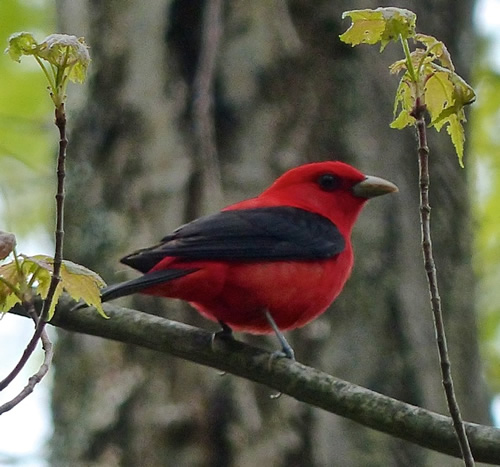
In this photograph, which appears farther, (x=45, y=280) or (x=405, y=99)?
(x=45, y=280)

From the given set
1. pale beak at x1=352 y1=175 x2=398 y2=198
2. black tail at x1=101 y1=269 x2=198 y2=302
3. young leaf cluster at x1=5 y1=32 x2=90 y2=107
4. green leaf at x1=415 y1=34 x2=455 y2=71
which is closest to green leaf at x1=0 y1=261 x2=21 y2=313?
young leaf cluster at x1=5 y1=32 x2=90 y2=107

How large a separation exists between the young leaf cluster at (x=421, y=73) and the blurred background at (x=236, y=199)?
2.35 meters

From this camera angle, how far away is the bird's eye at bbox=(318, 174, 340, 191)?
461 cm

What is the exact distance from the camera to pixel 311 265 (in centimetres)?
409

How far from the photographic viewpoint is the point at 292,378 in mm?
2799

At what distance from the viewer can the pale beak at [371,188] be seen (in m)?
4.45

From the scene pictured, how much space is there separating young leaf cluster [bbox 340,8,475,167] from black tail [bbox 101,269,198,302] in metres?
1.28

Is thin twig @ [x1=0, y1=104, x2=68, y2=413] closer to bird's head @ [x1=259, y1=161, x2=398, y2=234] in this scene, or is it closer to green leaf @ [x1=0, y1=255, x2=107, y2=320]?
green leaf @ [x1=0, y1=255, x2=107, y2=320]

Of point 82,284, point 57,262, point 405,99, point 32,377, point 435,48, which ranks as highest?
point 435,48

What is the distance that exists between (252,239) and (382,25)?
1931 millimetres

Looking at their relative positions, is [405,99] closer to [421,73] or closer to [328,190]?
[421,73]

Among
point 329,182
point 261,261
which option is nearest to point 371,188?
point 329,182

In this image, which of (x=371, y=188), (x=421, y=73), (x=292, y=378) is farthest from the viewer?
(x=371, y=188)

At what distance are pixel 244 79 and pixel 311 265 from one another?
132 cm
